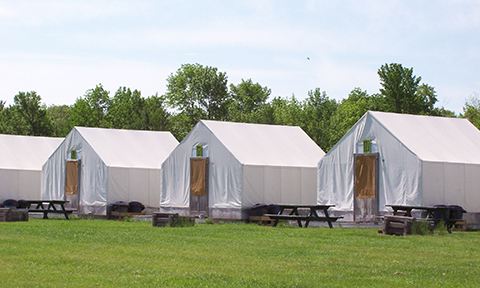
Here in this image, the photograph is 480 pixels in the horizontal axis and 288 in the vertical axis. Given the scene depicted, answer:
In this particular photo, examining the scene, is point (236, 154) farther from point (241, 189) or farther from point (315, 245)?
point (315, 245)

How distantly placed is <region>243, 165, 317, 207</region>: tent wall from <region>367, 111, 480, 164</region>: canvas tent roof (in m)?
4.46

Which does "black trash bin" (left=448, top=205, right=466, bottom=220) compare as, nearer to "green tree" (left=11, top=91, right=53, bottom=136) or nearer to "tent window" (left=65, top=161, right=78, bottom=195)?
"tent window" (left=65, top=161, right=78, bottom=195)

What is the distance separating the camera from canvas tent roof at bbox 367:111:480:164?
74.1ft

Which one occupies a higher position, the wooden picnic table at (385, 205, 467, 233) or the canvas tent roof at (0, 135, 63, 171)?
the canvas tent roof at (0, 135, 63, 171)

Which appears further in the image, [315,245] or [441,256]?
[315,245]

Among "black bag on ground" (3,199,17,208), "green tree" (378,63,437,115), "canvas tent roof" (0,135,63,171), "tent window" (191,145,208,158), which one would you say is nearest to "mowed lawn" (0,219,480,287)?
"tent window" (191,145,208,158)

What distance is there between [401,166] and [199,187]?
8.52 metres

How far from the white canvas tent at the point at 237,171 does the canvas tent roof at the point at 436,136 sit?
4.67 metres

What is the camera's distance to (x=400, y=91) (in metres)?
46.6

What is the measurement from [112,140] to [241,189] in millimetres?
9226

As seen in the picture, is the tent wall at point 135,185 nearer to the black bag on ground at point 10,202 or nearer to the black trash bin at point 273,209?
the black bag on ground at point 10,202

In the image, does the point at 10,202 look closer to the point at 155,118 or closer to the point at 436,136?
the point at 436,136

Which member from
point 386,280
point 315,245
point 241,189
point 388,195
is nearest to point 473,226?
point 388,195

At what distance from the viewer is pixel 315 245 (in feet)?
47.6
